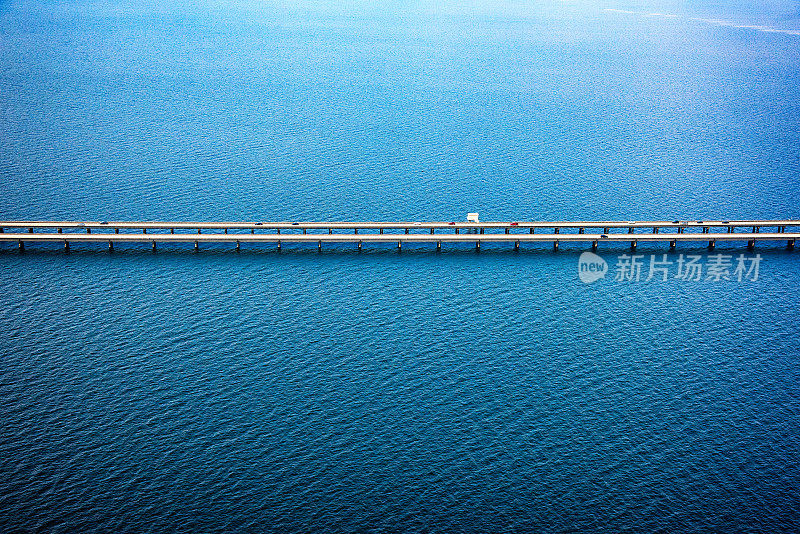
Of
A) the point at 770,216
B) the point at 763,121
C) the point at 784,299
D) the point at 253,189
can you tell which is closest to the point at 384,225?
the point at 253,189

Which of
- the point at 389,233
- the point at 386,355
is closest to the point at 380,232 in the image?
the point at 389,233

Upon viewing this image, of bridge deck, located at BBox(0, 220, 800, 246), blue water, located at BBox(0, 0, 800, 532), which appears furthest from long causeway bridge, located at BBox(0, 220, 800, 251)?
blue water, located at BBox(0, 0, 800, 532)

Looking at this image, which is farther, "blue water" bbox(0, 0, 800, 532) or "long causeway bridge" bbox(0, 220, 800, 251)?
"long causeway bridge" bbox(0, 220, 800, 251)

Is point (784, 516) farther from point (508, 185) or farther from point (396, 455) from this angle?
point (508, 185)

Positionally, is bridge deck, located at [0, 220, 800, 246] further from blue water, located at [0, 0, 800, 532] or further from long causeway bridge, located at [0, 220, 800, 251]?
blue water, located at [0, 0, 800, 532]

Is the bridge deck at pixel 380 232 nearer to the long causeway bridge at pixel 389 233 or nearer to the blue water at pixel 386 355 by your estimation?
the long causeway bridge at pixel 389 233

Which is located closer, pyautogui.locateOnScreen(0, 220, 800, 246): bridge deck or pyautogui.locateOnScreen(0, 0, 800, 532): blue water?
pyautogui.locateOnScreen(0, 0, 800, 532): blue water
